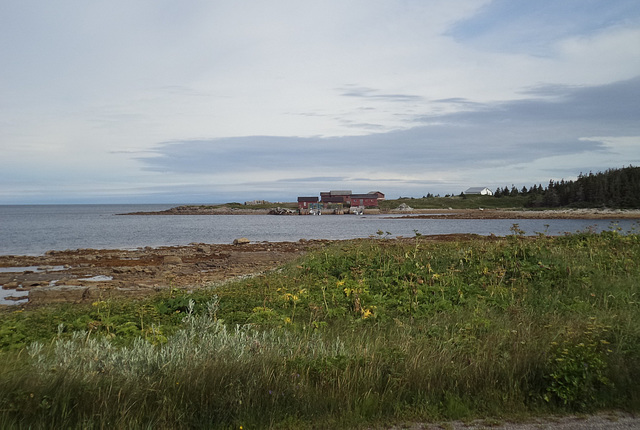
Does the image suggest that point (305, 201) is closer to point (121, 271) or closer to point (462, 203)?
point (462, 203)

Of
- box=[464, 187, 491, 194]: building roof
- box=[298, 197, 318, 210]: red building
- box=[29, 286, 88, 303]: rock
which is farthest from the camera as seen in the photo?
box=[464, 187, 491, 194]: building roof

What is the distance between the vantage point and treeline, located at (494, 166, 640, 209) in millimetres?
92250

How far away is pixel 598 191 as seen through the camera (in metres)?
98.0

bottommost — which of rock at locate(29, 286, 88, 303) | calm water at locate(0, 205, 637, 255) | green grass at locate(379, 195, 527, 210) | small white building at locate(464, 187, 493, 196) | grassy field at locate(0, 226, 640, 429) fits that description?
calm water at locate(0, 205, 637, 255)

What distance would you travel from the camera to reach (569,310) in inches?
331

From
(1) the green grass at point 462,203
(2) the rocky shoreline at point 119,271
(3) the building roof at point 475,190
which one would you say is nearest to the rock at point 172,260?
(2) the rocky shoreline at point 119,271

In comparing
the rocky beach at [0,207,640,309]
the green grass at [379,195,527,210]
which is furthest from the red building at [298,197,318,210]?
the rocky beach at [0,207,640,309]

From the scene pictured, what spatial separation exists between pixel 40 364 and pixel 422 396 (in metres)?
4.76

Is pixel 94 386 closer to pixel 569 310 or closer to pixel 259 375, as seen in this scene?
pixel 259 375

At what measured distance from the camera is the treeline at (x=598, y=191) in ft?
303

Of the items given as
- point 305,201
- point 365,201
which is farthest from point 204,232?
point 365,201

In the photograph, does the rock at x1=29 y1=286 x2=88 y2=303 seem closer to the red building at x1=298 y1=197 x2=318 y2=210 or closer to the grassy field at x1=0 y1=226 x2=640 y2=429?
the grassy field at x1=0 y1=226 x2=640 y2=429

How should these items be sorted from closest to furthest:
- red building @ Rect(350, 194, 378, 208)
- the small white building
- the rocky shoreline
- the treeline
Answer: the rocky shoreline, the treeline, red building @ Rect(350, 194, 378, 208), the small white building

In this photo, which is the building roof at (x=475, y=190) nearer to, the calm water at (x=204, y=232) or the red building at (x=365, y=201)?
the red building at (x=365, y=201)
